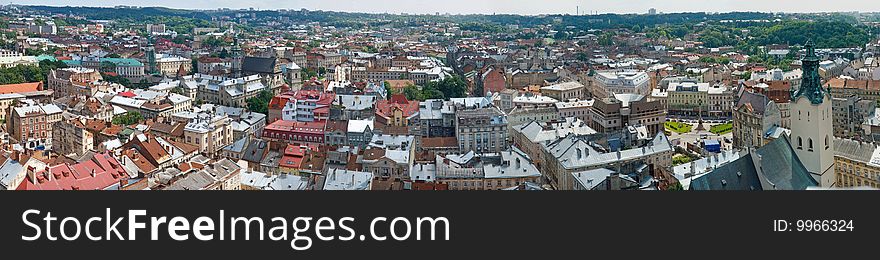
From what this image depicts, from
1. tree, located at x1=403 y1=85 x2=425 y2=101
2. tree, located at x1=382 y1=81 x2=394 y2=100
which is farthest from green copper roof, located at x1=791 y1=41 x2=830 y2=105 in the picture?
tree, located at x1=382 y1=81 x2=394 y2=100

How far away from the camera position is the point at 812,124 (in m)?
12.2

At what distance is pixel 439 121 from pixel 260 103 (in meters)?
6.46

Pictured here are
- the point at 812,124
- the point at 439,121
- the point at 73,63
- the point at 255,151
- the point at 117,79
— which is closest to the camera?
the point at 812,124

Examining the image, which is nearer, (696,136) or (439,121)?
(439,121)

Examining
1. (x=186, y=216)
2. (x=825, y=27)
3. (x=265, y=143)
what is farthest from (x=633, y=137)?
(x=825, y=27)

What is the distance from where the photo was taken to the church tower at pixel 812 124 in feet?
39.9

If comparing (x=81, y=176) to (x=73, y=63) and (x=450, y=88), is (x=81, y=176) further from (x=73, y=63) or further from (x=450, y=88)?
(x=73, y=63)

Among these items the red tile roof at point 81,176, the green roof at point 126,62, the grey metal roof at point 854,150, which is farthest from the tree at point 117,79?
the grey metal roof at point 854,150

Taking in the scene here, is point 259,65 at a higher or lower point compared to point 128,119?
higher

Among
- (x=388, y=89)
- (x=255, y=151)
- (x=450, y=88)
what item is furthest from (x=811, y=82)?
(x=388, y=89)

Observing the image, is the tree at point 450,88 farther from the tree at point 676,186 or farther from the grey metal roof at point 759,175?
the grey metal roof at point 759,175

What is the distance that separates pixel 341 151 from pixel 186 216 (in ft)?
37.3

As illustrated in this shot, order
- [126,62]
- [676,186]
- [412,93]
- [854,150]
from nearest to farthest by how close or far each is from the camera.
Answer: [676,186] → [854,150] → [412,93] → [126,62]

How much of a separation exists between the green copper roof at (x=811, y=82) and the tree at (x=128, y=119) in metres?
15.6
